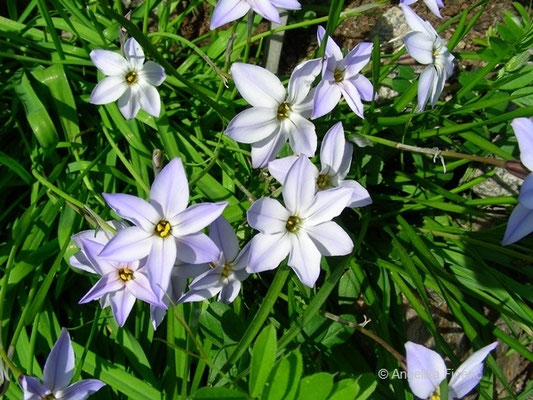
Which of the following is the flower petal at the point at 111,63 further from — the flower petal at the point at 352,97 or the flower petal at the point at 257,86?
the flower petal at the point at 352,97

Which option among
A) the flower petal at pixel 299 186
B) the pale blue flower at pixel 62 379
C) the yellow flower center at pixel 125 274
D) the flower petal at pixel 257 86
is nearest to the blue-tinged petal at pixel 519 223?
the flower petal at pixel 299 186

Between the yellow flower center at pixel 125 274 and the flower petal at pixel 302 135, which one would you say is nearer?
the yellow flower center at pixel 125 274

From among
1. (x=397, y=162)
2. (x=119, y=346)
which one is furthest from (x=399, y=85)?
(x=119, y=346)

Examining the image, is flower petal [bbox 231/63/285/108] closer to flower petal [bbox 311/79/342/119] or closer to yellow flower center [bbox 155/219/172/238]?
flower petal [bbox 311/79/342/119]

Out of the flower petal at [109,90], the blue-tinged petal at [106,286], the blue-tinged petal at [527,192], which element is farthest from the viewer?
the flower petal at [109,90]

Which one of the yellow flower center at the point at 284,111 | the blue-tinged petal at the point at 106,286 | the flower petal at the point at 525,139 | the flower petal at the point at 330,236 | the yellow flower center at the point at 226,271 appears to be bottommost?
the blue-tinged petal at the point at 106,286

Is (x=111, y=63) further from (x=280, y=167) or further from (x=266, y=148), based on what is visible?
(x=280, y=167)
